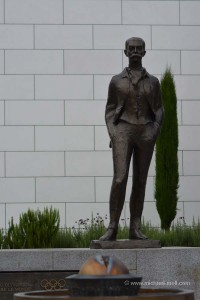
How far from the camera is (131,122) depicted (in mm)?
13711

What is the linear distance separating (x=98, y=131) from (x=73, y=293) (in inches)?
546

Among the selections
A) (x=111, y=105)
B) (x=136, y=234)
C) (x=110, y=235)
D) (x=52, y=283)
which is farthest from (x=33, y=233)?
(x=111, y=105)

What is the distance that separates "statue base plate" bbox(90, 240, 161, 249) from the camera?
13.5m

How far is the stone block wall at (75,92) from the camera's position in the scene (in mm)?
20891

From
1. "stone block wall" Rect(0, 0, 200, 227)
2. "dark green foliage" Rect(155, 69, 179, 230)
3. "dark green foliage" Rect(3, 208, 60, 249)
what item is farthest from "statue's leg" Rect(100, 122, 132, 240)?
"stone block wall" Rect(0, 0, 200, 227)

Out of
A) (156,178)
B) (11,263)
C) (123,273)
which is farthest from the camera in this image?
(156,178)

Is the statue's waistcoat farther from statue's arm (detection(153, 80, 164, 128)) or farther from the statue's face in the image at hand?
the statue's face

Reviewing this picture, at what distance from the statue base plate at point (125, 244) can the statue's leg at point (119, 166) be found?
145 mm

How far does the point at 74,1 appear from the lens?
21.6 meters

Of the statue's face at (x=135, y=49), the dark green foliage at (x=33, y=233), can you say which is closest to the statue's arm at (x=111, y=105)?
the statue's face at (x=135, y=49)

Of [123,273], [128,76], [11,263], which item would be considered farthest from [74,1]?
[123,273]

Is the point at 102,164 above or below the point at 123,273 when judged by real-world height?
above

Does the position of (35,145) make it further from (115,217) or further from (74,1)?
(115,217)

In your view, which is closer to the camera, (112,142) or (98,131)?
(112,142)
